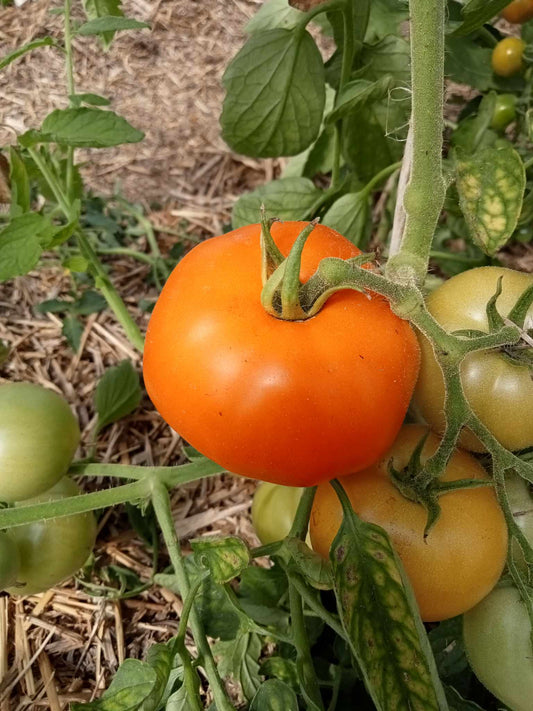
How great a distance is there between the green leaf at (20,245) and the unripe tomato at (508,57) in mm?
717

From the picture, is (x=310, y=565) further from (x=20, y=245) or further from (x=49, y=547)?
(x=20, y=245)

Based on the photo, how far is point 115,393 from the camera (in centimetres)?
97

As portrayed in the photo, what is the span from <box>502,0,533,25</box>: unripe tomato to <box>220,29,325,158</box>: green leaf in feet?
1.30

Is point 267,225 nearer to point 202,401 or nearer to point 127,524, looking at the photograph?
point 202,401

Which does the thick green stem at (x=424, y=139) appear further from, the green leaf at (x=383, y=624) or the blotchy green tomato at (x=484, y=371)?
the green leaf at (x=383, y=624)

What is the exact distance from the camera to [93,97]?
0.78 metres

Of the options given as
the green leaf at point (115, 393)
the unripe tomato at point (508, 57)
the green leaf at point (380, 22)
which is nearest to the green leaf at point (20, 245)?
the green leaf at point (115, 393)

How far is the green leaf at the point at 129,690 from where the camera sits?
0.55 meters

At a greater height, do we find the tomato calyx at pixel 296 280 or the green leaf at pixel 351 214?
the tomato calyx at pixel 296 280

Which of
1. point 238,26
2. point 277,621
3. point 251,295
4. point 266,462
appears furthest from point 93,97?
point 238,26

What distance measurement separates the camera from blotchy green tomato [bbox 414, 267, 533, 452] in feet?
1.87

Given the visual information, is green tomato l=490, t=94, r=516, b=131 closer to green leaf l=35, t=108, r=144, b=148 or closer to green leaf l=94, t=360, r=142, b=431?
green leaf l=35, t=108, r=144, b=148

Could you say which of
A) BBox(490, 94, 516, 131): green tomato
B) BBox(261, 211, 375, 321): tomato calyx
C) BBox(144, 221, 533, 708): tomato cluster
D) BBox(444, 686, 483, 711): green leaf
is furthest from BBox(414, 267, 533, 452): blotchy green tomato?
BBox(490, 94, 516, 131): green tomato

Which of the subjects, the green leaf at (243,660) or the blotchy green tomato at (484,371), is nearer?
the blotchy green tomato at (484,371)
